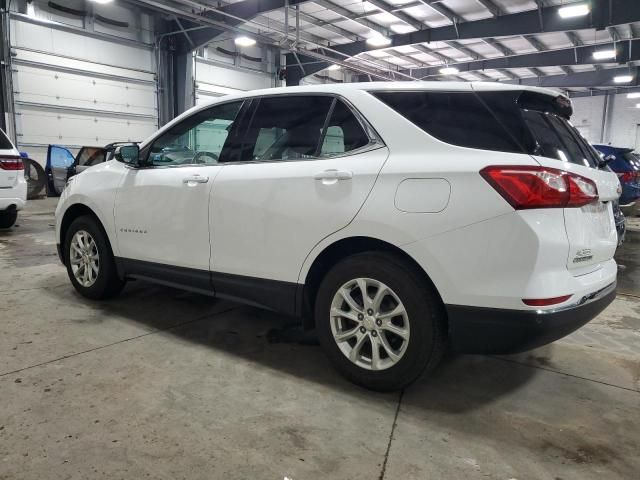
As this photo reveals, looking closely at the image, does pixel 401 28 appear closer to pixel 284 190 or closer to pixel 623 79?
pixel 623 79

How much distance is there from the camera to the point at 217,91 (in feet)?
51.5

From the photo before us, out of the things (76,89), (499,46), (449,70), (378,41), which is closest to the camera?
(76,89)

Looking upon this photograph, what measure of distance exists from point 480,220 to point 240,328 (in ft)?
6.35

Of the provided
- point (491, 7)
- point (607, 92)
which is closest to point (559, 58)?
point (491, 7)

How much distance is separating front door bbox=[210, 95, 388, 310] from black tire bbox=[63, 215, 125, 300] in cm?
117

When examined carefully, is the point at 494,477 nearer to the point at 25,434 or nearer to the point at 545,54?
the point at 25,434

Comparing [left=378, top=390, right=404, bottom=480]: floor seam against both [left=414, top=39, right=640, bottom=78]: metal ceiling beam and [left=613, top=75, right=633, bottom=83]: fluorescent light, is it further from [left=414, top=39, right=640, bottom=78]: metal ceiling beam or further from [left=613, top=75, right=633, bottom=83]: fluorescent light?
[left=613, top=75, right=633, bottom=83]: fluorescent light

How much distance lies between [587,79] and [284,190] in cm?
2148

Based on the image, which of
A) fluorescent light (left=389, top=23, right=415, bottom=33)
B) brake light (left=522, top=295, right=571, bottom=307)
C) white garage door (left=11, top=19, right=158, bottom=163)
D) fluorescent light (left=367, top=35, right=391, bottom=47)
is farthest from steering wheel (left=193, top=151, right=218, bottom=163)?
fluorescent light (left=367, top=35, right=391, bottom=47)

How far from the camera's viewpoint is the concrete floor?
1.78 metres

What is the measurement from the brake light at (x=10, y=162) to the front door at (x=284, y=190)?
5.17 m

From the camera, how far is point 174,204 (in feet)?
9.92

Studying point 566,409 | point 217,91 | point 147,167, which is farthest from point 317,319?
point 217,91

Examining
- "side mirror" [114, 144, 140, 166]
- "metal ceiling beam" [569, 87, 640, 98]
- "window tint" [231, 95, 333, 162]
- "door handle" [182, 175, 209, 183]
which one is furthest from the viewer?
"metal ceiling beam" [569, 87, 640, 98]
